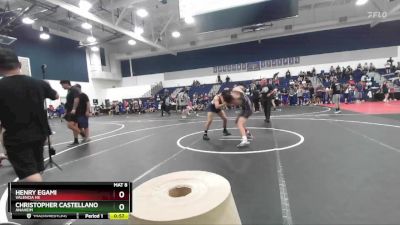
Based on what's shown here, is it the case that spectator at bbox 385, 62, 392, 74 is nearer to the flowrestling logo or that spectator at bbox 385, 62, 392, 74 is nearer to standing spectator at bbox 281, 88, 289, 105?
the flowrestling logo

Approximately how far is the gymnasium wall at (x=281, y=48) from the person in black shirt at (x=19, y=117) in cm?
2460

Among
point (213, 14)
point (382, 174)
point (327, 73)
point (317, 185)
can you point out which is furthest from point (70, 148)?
point (327, 73)

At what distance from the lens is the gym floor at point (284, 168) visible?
2.41 meters

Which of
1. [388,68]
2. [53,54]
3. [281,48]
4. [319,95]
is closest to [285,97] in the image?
[319,95]

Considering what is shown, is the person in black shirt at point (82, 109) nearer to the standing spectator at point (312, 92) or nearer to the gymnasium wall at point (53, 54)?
the gymnasium wall at point (53, 54)

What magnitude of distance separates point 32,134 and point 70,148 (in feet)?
16.5

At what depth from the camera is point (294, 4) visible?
10.2 metres

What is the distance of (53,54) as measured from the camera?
2200 cm

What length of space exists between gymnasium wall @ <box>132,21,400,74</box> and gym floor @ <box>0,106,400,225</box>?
1890cm

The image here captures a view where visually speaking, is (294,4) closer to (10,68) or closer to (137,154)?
(137,154)

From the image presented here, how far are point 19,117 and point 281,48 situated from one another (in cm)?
2491

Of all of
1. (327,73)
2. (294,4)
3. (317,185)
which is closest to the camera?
(317,185)

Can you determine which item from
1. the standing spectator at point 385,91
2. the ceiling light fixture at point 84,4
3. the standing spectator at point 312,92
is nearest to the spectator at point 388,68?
the standing spectator at point 385,91
